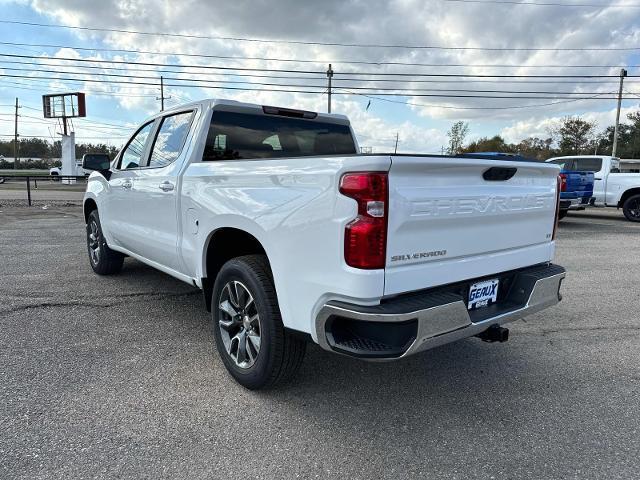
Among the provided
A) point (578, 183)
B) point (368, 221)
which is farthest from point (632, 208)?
point (368, 221)

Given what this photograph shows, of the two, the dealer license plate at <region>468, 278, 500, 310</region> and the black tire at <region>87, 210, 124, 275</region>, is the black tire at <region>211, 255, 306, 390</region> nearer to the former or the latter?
the dealer license plate at <region>468, 278, 500, 310</region>

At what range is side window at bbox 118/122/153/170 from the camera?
4914 mm

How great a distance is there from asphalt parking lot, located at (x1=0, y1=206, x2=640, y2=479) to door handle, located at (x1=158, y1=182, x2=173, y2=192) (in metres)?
1.28

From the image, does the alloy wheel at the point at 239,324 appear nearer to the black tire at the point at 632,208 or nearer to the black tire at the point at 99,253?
the black tire at the point at 99,253

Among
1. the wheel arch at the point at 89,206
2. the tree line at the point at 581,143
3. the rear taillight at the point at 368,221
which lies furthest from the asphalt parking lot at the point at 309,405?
the tree line at the point at 581,143

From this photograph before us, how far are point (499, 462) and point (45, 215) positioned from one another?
1454 centimetres

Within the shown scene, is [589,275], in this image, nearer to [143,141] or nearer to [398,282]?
[398,282]

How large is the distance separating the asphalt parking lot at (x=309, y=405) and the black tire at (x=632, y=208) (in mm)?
11266

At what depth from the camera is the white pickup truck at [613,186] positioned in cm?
1441

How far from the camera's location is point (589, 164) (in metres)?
15.3

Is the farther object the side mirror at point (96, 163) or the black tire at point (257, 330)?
the side mirror at point (96, 163)

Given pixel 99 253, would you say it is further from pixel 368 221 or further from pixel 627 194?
pixel 627 194

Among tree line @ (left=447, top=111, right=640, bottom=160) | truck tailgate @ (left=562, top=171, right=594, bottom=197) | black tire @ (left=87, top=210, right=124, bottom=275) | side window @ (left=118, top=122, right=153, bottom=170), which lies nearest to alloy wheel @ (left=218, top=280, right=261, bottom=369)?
side window @ (left=118, top=122, right=153, bottom=170)

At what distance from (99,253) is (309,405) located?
422cm
